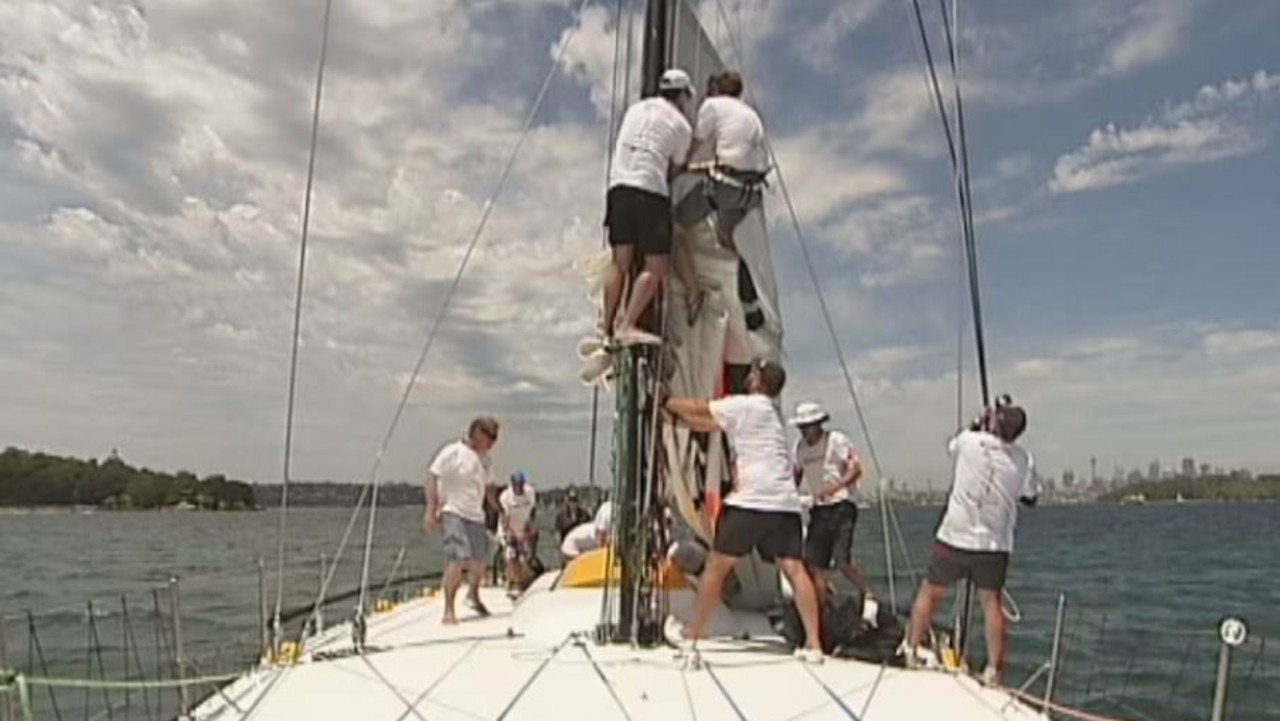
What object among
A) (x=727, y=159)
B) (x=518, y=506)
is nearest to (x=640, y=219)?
(x=727, y=159)

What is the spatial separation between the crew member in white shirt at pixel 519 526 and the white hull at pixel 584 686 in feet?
16.1

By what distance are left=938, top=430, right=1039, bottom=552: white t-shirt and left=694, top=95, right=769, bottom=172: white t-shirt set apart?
76.6 inches

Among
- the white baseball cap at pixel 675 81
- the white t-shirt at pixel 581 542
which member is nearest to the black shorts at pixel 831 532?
the white t-shirt at pixel 581 542

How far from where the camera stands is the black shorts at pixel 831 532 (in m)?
8.57

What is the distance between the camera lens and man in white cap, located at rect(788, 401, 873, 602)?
8570 millimetres

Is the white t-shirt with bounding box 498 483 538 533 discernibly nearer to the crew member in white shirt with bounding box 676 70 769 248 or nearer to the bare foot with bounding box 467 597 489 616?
the bare foot with bounding box 467 597 489 616

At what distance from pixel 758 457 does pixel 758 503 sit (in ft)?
0.75

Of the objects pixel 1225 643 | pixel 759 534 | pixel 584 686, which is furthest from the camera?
pixel 759 534

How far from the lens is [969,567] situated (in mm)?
6812

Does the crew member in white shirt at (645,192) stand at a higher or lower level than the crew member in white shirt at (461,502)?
higher

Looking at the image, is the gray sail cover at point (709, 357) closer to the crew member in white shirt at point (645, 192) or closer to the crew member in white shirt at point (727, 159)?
the crew member in white shirt at point (727, 159)

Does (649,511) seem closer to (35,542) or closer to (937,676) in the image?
(937,676)

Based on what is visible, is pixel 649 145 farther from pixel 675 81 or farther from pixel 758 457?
pixel 758 457

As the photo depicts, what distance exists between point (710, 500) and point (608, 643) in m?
1.11
